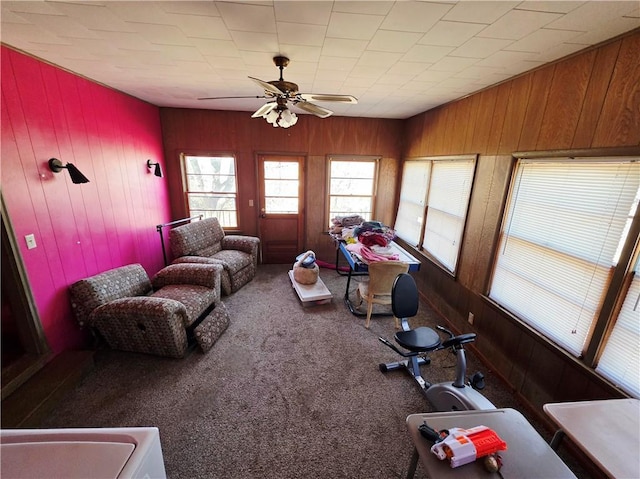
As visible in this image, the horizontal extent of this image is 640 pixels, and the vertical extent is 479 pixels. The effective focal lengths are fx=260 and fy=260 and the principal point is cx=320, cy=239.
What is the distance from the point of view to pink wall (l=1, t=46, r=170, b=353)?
6.63 feet

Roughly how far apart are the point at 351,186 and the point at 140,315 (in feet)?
12.4

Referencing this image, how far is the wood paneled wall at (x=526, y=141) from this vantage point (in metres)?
1.60

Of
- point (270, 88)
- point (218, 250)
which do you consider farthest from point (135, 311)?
point (270, 88)

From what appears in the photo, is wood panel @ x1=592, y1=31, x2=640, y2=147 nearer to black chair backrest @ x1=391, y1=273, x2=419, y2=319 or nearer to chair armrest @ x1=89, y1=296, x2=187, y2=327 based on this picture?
black chair backrest @ x1=391, y1=273, x2=419, y2=319

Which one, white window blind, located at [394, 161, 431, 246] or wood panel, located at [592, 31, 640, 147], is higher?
wood panel, located at [592, 31, 640, 147]

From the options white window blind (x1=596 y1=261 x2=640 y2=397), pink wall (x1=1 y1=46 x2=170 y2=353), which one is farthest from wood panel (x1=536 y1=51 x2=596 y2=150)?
pink wall (x1=1 y1=46 x2=170 y2=353)

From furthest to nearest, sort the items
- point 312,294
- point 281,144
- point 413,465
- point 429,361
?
point 281,144
point 312,294
point 429,361
point 413,465

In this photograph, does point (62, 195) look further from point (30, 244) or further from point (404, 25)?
→ point (404, 25)

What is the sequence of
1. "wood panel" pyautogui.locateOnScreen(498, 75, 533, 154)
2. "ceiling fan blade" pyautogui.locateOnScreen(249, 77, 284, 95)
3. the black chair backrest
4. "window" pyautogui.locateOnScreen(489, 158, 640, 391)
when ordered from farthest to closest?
the black chair backrest → "wood panel" pyautogui.locateOnScreen(498, 75, 533, 154) → "ceiling fan blade" pyautogui.locateOnScreen(249, 77, 284, 95) → "window" pyautogui.locateOnScreen(489, 158, 640, 391)

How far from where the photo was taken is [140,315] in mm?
2354

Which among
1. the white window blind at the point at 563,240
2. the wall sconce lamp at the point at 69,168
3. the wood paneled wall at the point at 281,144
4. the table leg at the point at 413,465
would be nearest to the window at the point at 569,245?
the white window blind at the point at 563,240

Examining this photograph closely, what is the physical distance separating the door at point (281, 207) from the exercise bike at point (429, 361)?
9.46ft

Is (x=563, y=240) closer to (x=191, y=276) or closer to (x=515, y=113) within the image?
(x=515, y=113)

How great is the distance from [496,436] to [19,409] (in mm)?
2961
